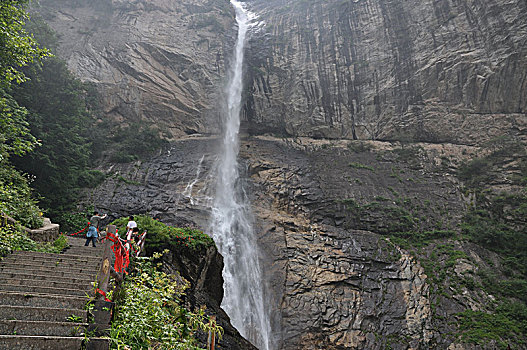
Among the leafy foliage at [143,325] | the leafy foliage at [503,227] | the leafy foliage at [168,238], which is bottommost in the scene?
the leafy foliage at [143,325]

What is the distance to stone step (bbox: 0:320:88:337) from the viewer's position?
2914mm

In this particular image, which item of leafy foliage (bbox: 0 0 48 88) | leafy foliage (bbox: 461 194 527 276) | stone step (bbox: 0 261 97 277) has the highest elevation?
leafy foliage (bbox: 0 0 48 88)

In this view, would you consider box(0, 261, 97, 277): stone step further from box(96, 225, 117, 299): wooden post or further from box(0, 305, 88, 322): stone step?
box(0, 305, 88, 322): stone step

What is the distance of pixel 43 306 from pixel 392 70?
2419cm

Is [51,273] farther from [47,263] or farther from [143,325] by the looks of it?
[143,325]

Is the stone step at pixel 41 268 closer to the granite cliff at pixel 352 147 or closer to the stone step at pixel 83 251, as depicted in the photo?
the stone step at pixel 83 251

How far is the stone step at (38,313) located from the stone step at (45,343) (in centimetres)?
55

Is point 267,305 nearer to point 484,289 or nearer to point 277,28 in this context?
point 484,289

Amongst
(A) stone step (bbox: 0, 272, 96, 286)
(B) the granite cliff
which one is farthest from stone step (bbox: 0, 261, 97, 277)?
(B) the granite cliff

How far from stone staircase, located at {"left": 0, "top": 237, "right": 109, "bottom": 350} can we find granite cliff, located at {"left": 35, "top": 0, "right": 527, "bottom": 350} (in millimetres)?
4523

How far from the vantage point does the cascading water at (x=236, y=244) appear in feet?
45.8

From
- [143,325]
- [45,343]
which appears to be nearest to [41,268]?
[143,325]

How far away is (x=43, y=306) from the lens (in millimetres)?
3650

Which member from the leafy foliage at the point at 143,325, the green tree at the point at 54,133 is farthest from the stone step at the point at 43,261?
the green tree at the point at 54,133
